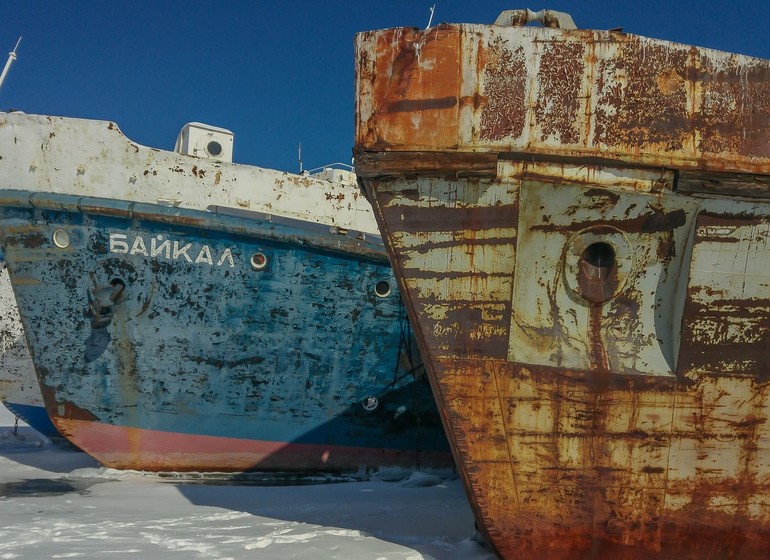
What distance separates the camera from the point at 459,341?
322 cm

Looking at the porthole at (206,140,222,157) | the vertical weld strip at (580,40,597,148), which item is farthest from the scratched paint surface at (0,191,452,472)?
the vertical weld strip at (580,40,597,148)

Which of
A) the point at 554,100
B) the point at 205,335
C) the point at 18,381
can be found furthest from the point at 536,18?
the point at 18,381

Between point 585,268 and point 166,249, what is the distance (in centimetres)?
374

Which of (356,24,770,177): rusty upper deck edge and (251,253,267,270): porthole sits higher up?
(356,24,770,177): rusty upper deck edge

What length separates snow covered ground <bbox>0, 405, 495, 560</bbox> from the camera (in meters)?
3.67

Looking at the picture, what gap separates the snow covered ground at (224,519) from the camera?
12.0ft

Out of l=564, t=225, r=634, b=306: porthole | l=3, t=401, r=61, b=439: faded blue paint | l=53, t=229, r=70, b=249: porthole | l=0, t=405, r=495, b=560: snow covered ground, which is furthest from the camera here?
l=3, t=401, r=61, b=439: faded blue paint

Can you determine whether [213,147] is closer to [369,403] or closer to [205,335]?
[205,335]

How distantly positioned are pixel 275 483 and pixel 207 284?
6.05 ft

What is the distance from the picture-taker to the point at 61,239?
5.57 m

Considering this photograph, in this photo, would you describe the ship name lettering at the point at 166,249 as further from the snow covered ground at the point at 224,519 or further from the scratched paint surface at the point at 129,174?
the snow covered ground at the point at 224,519

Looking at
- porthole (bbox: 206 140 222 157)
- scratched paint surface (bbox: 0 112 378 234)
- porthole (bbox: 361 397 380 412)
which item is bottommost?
porthole (bbox: 361 397 380 412)

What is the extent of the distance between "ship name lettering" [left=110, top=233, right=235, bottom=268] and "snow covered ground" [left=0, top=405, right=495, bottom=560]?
6.30 feet

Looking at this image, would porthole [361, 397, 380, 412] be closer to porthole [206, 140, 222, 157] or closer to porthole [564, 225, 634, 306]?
porthole [564, 225, 634, 306]
